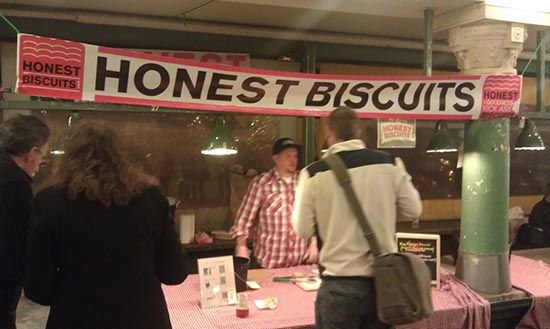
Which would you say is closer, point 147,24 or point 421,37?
point 147,24

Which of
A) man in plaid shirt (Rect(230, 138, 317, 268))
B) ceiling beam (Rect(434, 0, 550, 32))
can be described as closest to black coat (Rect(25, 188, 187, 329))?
man in plaid shirt (Rect(230, 138, 317, 268))

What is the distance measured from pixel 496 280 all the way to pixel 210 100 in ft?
8.63

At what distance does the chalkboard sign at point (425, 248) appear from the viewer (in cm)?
391

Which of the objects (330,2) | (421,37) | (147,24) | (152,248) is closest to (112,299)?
(152,248)

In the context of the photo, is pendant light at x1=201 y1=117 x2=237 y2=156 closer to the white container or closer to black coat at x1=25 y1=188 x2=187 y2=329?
the white container

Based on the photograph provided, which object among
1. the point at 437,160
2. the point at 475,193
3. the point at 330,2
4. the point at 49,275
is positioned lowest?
the point at 49,275

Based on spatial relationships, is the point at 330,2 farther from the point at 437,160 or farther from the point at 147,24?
the point at 437,160

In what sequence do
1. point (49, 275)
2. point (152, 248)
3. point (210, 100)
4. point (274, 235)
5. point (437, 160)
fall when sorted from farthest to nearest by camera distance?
point (437, 160) → point (274, 235) → point (210, 100) → point (152, 248) → point (49, 275)

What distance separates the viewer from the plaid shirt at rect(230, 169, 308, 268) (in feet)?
13.6

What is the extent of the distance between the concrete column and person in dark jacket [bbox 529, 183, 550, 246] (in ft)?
11.1

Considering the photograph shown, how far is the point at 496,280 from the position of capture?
4254mm

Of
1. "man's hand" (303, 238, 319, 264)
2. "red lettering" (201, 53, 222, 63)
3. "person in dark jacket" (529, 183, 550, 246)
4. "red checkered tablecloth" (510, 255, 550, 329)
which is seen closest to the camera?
"red checkered tablecloth" (510, 255, 550, 329)

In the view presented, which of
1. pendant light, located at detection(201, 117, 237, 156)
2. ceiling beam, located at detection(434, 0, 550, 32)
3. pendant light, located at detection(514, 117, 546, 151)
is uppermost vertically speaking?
ceiling beam, located at detection(434, 0, 550, 32)

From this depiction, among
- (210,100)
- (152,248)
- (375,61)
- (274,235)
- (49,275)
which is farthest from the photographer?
(375,61)
